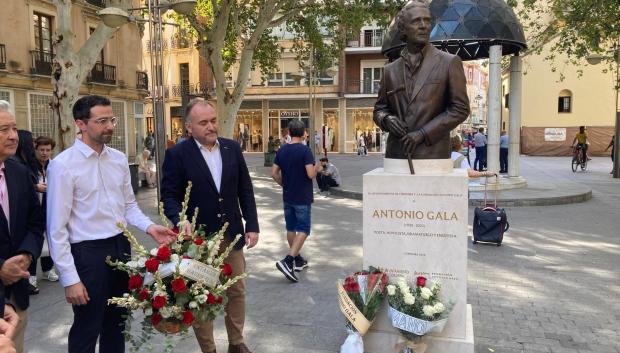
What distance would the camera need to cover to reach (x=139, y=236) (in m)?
8.73

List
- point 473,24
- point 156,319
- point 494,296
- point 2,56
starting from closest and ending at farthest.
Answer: point 156,319
point 494,296
point 473,24
point 2,56

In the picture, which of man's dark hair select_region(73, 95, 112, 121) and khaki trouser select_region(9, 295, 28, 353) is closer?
khaki trouser select_region(9, 295, 28, 353)

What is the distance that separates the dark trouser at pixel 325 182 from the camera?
1484cm

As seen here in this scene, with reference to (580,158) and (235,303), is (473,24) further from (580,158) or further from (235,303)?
(580,158)

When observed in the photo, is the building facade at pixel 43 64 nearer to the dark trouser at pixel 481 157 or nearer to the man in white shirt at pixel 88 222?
the dark trouser at pixel 481 157

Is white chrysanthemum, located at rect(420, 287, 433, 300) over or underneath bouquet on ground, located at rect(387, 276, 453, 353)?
over

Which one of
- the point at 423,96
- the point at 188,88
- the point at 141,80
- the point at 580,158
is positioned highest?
the point at 188,88

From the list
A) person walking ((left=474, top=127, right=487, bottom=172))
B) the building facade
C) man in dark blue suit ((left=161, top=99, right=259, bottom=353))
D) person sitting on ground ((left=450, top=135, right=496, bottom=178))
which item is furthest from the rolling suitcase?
the building facade

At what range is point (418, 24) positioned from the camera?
Answer: 3.95 meters

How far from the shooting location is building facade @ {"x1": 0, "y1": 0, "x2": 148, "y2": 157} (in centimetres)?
2044

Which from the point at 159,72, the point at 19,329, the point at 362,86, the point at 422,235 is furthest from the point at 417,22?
the point at 362,86

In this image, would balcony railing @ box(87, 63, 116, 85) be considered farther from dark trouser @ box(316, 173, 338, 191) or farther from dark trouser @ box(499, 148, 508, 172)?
dark trouser @ box(499, 148, 508, 172)

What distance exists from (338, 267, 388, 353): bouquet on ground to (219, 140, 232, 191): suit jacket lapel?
123 centimetres

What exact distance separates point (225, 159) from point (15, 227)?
1.54m
